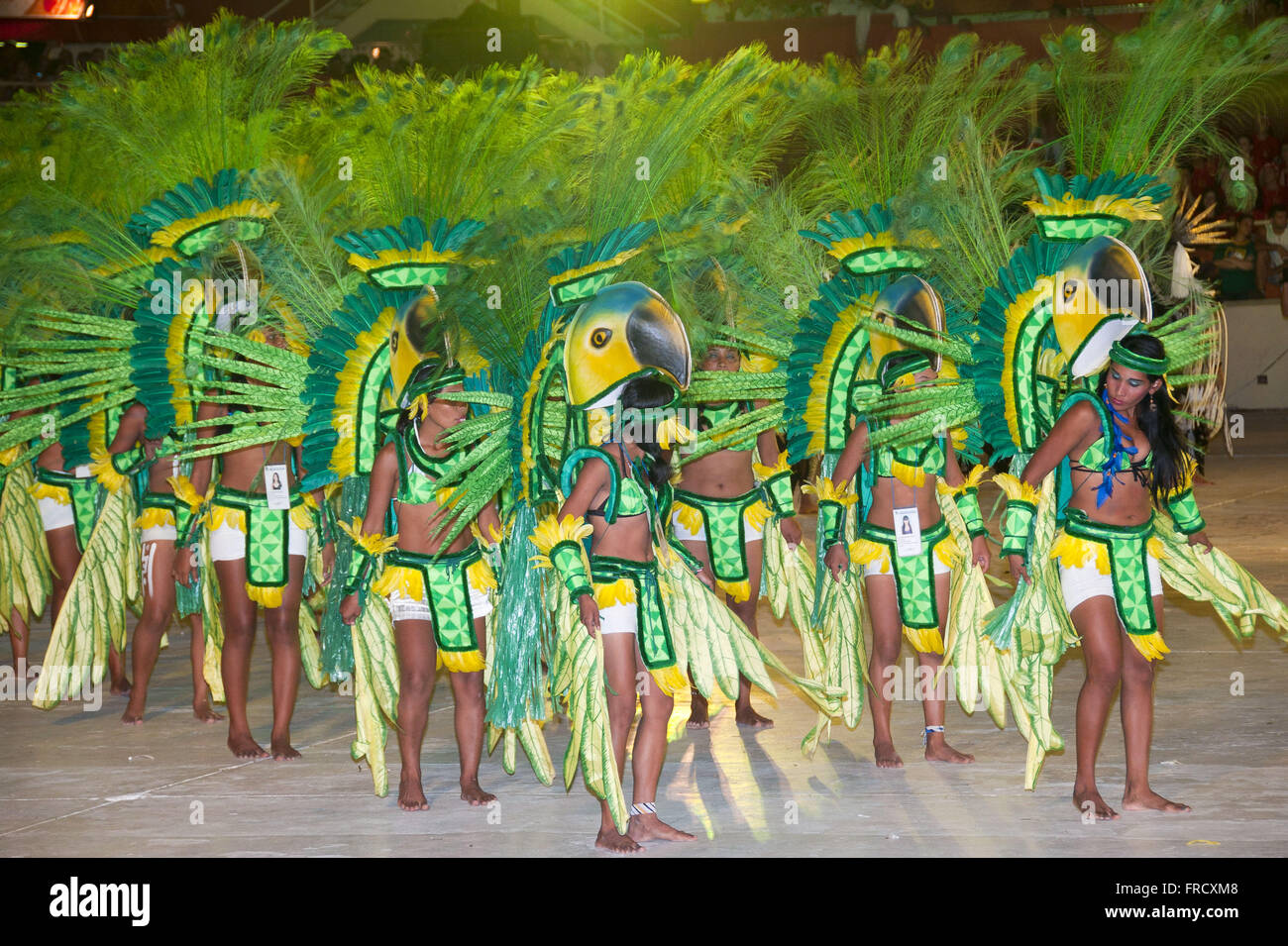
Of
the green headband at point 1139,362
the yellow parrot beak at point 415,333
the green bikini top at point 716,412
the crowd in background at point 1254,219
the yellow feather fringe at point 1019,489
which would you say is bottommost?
the yellow feather fringe at point 1019,489

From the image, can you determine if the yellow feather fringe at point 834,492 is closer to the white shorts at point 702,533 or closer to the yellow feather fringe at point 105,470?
the white shorts at point 702,533

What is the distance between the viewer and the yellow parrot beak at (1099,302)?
15.0 ft

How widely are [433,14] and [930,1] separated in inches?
193

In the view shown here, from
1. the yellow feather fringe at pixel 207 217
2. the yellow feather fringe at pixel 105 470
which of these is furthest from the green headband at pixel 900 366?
the yellow feather fringe at pixel 105 470

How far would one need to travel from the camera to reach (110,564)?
6.49m

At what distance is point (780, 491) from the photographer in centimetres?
604

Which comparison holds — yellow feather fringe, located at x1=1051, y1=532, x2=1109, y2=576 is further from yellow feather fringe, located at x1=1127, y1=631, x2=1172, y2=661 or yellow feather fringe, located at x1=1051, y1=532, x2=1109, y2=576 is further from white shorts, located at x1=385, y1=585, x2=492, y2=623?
white shorts, located at x1=385, y1=585, x2=492, y2=623

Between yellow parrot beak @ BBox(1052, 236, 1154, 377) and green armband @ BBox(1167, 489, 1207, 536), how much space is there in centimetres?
46

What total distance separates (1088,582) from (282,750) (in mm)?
2853

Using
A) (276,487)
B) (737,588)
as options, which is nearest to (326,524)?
(276,487)

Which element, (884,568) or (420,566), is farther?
(884,568)

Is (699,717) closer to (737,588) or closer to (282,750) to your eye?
(737,588)

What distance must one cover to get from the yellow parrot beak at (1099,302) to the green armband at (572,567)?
1.58 m

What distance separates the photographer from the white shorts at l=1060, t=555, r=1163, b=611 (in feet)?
14.9
